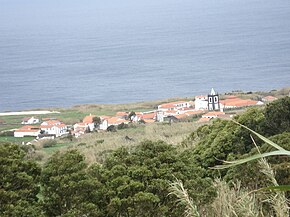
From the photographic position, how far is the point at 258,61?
186 feet

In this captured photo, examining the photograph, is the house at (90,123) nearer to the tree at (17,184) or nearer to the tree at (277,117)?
the tree at (277,117)

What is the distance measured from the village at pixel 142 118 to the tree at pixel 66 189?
17.5m

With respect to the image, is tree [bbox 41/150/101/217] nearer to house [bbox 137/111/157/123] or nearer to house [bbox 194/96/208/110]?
house [bbox 137/111/157/123]

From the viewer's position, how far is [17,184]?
290 inches

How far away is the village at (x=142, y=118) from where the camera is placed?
89.6 feet

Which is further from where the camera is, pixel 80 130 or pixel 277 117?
pixel 80 130

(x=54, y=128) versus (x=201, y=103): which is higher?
(x=201, y=103)

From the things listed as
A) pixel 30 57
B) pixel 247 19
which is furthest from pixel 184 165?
pixel 247 19

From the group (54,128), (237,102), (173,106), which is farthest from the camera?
(173,106)

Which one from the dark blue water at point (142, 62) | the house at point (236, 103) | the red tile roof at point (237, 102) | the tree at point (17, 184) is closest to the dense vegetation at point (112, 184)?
the tree at point (17, 184)

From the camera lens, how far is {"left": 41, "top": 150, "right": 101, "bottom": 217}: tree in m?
7.27

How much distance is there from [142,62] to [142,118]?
1278 inches

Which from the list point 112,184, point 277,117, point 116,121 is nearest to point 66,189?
point 112,184

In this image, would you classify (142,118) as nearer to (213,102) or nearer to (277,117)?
(213,102)
